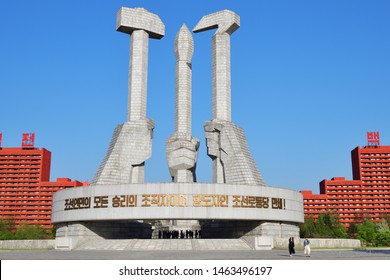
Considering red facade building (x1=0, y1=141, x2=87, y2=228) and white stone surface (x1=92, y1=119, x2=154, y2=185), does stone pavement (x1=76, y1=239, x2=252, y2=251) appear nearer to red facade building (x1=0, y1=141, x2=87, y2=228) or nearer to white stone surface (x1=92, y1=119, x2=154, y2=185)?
white stone surface (x1=92, y1=119, x2=154, y2=185)

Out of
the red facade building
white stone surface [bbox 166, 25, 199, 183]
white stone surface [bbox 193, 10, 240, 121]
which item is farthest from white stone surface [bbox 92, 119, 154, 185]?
the red facade building

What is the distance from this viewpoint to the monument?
4541cm

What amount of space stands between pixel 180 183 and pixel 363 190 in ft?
356

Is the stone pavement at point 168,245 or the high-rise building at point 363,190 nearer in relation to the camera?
the stone pavement at point 168,245

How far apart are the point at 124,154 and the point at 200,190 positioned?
1276cm

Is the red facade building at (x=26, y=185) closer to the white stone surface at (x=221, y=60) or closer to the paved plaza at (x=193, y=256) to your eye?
the white stone surface at (x=221, y=60)

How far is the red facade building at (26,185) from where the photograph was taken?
446ft

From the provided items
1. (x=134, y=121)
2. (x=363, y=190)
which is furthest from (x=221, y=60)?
(x=363, y=190)

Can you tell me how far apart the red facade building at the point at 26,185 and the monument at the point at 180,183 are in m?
84.7

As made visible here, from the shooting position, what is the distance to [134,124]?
55719 millimetres

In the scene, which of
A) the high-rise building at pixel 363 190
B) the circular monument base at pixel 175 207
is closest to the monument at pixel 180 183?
the circular monument base at pixel 175 207

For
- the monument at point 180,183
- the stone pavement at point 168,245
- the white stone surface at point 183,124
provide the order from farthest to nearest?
the white stone surface at point 183,124 < the monument at point 180,183 < the stone pavement at point 168,245

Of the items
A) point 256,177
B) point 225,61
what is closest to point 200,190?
point 256,177
